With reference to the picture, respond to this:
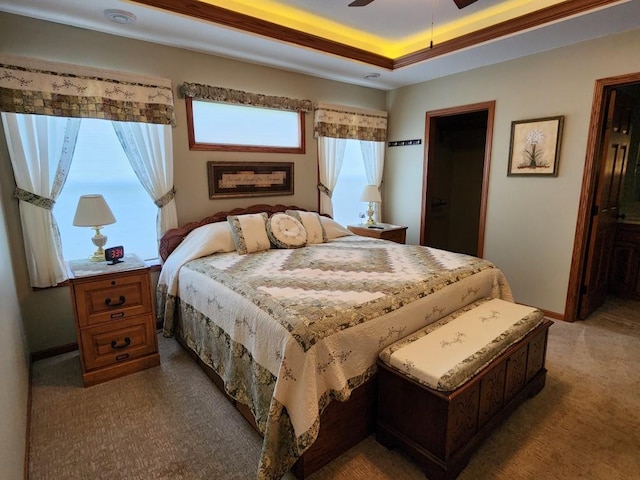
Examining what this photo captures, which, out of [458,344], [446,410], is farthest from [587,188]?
[446,410]

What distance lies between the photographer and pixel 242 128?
3.56 meters

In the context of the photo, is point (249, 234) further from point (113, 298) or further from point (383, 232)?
point (383, 232)

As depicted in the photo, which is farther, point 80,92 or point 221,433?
point 80,92

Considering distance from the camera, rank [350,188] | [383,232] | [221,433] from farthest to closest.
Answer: [350,188] < [383,232] < [221,433]

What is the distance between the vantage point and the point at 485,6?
2.94m

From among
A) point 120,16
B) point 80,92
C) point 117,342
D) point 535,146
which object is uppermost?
point 120,16

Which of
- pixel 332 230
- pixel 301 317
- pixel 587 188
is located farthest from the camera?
pixel 332 230

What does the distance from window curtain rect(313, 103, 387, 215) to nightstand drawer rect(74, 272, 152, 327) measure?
2291mm

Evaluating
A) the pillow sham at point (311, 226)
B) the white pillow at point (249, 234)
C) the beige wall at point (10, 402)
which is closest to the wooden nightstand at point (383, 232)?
the pillow sham at point (311, 226)

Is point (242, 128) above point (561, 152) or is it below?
above

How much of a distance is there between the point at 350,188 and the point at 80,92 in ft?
9.97

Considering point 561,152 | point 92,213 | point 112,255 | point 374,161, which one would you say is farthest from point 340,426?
point 374,161

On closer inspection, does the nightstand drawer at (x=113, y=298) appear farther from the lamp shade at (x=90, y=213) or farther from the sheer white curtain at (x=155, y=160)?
the sheer white curtain at (x=155, y=160)

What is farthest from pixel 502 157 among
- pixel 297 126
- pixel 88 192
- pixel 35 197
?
pixel 35 197
